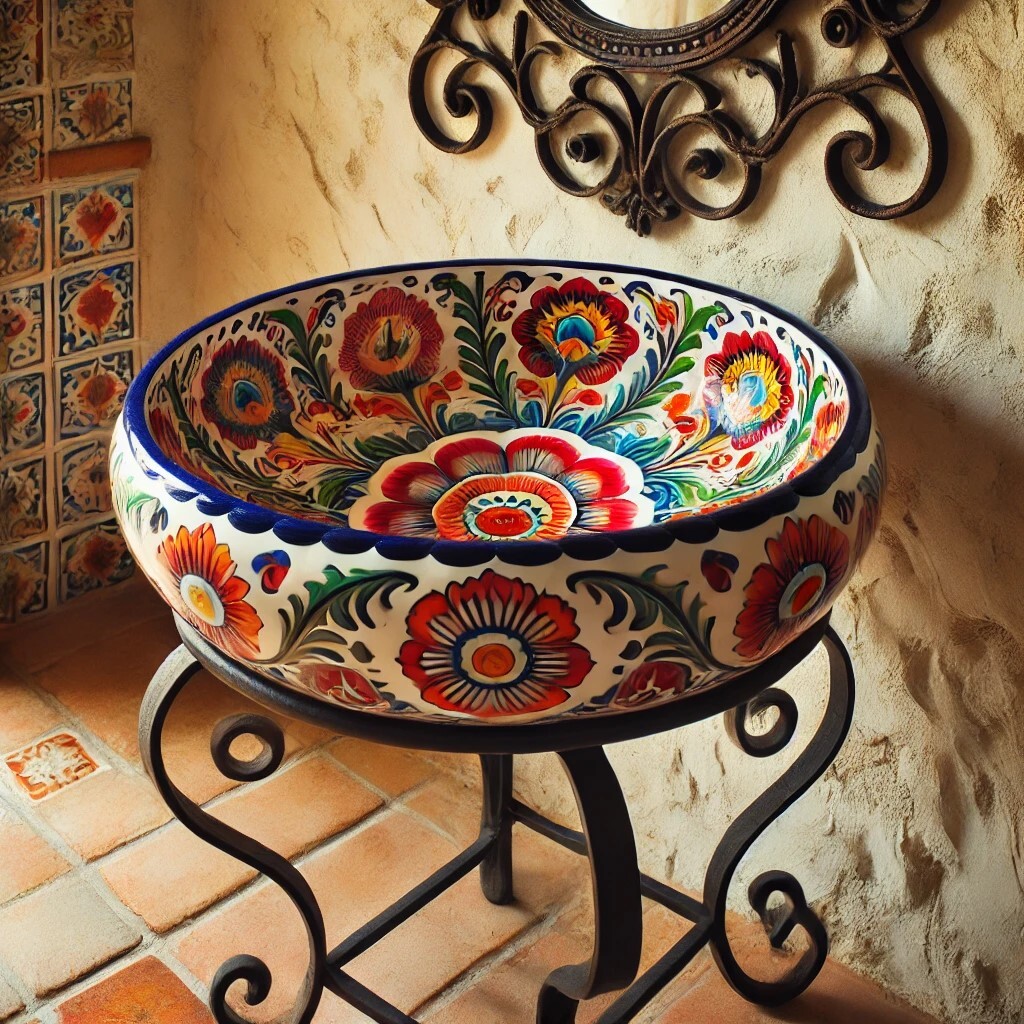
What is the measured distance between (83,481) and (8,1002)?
0.81 meters

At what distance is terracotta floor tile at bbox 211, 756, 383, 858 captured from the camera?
1.62 m

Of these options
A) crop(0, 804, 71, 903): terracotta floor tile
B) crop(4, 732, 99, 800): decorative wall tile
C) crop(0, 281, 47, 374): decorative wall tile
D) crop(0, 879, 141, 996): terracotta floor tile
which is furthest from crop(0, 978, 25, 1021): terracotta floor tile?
crop(0, 281, 47, 374): decorative wall tile

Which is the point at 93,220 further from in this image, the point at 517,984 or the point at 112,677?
the point at 517,984

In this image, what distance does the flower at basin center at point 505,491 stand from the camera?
108cm

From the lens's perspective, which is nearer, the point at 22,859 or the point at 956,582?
the point at 956,582

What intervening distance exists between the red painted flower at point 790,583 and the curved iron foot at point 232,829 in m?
0.48

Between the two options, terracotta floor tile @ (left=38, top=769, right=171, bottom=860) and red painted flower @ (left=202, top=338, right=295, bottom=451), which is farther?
terracotta floor tile @ (left=38, top=769, right=171, bottom=860)

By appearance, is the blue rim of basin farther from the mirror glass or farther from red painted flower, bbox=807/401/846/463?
the mirror glass

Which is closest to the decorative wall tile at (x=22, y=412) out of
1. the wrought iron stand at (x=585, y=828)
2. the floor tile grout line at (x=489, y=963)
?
the wrought iron stand at (x=585, y=828)

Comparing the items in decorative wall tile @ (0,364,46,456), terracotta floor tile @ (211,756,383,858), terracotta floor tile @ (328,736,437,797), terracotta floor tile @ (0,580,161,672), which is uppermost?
decorative wall tile @ (0,364,46,456)

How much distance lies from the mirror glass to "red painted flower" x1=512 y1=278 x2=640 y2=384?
0.81ft

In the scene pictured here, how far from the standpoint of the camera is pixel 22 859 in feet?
5.12

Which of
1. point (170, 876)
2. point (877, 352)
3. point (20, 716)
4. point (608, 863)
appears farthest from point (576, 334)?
point (20, 716)

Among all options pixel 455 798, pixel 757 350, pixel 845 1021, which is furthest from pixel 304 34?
pixel 845 1021
